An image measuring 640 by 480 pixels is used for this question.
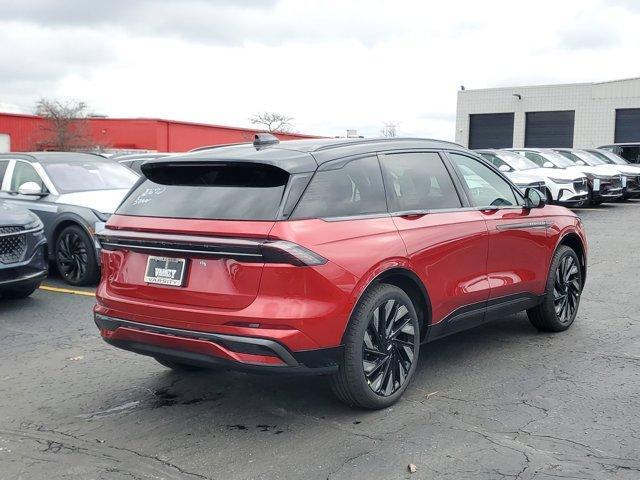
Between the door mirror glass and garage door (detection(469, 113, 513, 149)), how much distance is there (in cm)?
4097

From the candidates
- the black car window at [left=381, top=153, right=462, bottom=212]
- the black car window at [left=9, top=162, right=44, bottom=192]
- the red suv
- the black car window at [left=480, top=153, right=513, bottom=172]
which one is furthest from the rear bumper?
the black car window at [left=480, top=153, right=513, bottom=172]

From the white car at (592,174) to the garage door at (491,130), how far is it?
27.0 m

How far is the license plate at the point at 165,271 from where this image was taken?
4.38 m

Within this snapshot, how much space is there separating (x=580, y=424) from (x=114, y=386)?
10.4 ft

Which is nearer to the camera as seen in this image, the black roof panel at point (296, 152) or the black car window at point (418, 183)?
the black roof panel at point (296, 152)

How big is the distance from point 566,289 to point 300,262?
11.4 ft

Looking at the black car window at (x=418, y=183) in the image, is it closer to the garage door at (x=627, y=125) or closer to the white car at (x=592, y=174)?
the white car at (x=592, y=174)

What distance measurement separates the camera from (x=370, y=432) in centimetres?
436

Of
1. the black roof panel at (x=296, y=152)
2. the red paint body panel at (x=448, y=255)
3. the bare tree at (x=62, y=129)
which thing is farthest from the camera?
the bare tree at (x=62, y=129)

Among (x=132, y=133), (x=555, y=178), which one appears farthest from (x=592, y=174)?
(x=132, y=133)

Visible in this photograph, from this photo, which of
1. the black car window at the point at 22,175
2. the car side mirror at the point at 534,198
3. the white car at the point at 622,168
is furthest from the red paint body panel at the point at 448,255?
the white car at the point at 622,168

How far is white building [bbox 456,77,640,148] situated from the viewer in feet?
139

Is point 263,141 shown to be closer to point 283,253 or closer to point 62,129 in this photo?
point 283,253

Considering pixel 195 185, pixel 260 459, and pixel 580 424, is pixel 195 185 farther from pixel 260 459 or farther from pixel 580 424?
pixel 580 424
